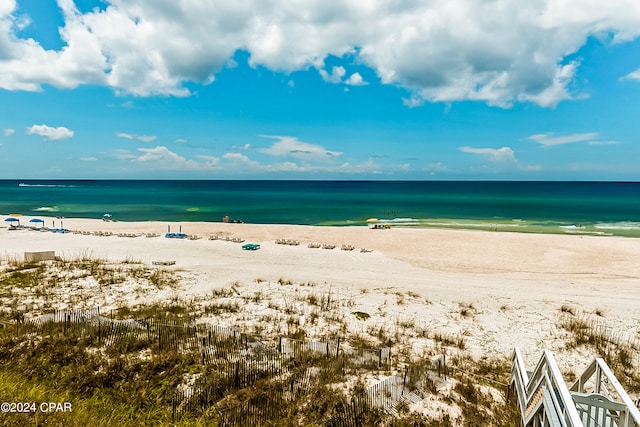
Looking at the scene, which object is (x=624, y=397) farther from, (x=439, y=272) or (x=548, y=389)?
(x=439, y=272)

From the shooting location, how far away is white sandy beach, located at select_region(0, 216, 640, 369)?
13016 mm

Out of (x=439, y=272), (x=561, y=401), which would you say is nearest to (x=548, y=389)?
(x=561, y=401)

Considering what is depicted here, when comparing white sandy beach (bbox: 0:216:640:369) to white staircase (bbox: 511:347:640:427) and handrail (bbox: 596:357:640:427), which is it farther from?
handrail (bbox: 596:357:640:427)

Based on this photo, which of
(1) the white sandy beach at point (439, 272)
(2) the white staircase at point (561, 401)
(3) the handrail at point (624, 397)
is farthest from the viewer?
(1) the white sandy beach at point (439, 272)

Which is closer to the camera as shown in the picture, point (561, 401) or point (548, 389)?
point (548, 389)

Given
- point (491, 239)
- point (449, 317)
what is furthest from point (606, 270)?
point (449, 317)

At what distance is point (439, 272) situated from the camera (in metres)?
22.2

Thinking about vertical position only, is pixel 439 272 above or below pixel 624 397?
below

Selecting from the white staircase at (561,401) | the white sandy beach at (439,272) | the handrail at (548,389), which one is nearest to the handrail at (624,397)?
the white staircase at (561,401)

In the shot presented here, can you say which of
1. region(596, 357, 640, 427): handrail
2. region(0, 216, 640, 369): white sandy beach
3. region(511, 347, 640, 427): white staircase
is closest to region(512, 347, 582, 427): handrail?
region(511, 347, 640, 427): white staircase

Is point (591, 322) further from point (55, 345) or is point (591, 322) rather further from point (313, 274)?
point (55, 345)

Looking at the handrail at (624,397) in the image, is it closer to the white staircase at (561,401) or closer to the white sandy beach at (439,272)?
the white staircase at (561,401)

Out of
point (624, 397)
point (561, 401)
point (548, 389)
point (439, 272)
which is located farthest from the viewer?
point (439, 272)

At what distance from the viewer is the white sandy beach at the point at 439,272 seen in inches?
512
